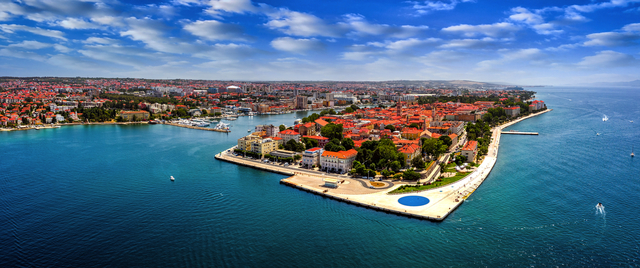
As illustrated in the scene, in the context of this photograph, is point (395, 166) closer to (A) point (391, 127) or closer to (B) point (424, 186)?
(B) point (424, 186)

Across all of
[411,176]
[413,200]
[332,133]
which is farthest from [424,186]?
[332,133]

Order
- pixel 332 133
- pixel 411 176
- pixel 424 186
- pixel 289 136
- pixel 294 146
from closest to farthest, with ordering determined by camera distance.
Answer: pixel 424 186, pixel 411 176, pixel 294 146, pixel 289 136, pixel 332 133

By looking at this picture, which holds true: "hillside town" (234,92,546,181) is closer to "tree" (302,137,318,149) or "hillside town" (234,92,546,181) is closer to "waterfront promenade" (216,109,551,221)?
"tree" (302,137,318,149)

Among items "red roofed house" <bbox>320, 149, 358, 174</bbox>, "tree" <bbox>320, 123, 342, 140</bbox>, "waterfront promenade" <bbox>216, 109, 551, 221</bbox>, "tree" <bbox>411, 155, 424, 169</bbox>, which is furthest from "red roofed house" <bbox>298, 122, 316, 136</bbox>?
"tree" <bbox>411, 155, 424, 169</bbox>

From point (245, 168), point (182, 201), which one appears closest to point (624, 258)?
point (182, 201)

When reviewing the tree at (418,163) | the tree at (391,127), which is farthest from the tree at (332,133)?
the tree at (418,163)

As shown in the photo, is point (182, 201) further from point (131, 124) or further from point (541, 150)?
point (131, 124)
